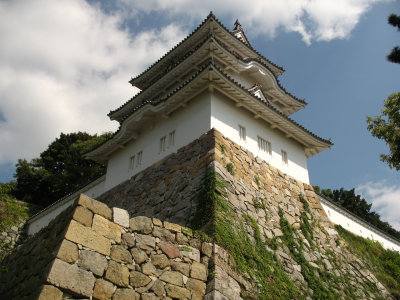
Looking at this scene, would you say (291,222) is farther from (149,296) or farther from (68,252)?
(68,252)

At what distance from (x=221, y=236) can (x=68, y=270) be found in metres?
3.22

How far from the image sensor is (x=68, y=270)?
546 cm

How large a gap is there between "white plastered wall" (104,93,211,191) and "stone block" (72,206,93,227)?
5.21m

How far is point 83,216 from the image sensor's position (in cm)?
609

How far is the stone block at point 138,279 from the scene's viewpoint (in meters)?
6.06

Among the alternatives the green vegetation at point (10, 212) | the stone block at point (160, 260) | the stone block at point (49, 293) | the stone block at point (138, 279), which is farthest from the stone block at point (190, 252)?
the green vegetation at point (10, 212)

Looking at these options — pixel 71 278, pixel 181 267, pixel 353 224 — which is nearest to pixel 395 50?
pixel 181 267

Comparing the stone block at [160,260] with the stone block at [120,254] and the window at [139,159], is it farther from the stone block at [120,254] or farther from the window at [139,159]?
the window at [139,159]

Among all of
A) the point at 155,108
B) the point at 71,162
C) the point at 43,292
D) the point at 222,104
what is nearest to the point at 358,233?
the point at 222,104

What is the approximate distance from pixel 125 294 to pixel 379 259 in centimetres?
1047

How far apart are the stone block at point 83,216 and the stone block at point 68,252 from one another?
16.4 inches

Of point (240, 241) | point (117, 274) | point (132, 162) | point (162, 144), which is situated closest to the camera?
point (117, 274)

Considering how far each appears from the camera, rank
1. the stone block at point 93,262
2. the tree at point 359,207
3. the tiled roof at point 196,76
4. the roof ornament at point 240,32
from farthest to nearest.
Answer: the tree at point 359,207 < the roof ornament at point 240,32 < the tiled roof at point 196,76 < the stone block at point 93,262

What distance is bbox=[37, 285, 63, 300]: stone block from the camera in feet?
16.6
